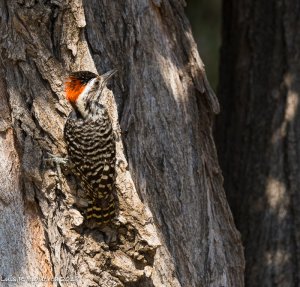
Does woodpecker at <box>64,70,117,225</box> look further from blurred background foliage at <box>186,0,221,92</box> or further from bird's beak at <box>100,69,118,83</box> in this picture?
blurred background foliage at <box>186,0,221,92</box>

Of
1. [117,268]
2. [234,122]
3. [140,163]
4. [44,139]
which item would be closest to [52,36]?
[44,139]

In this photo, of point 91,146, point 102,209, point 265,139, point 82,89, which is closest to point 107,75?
point 82,89

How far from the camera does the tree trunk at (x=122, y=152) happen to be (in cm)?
518

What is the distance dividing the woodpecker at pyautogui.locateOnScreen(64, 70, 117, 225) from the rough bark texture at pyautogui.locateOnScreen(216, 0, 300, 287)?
1.90 m

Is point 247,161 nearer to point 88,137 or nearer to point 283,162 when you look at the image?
point 283,162

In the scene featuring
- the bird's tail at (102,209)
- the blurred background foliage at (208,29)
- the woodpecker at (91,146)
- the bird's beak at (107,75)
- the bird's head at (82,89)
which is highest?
the blurred background foliage at (208,29)

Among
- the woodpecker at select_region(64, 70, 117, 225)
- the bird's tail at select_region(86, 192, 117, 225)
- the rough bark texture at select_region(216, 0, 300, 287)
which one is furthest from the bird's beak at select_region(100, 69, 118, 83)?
the rough bark texture at select_region(216, 0, 300, 287)

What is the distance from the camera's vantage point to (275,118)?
6.73 meters

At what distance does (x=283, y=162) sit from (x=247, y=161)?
33cm

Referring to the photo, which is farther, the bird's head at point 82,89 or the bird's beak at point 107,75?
the bird's beak at point 107,75

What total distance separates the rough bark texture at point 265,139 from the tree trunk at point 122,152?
33.2 inches

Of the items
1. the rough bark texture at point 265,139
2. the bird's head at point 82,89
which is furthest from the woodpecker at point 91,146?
the rough bark texture at point 265,139

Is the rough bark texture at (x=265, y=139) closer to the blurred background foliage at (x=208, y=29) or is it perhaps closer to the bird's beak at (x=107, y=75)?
the bird's beak at (x=107, y=75)

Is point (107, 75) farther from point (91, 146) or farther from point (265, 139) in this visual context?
point (265, 139)
